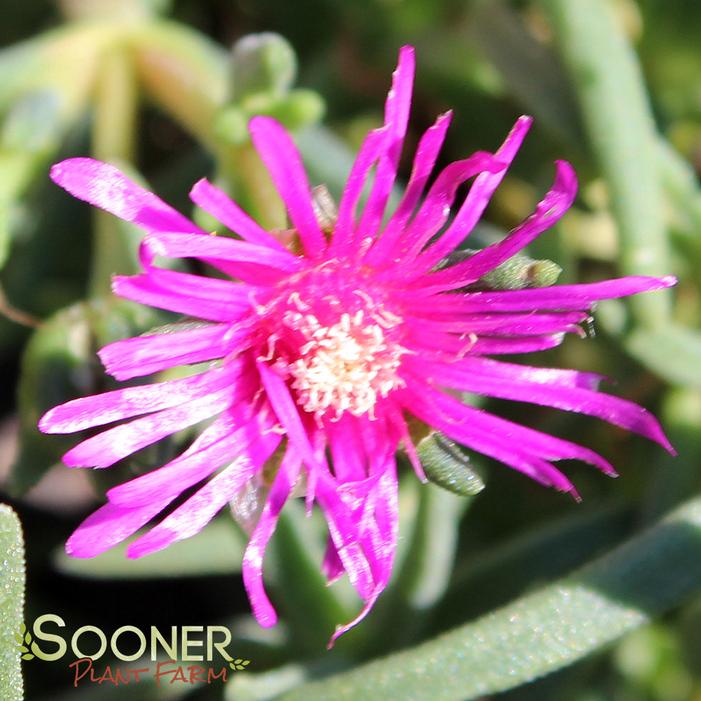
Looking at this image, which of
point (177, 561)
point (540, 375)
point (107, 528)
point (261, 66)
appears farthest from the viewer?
point (177, 561)

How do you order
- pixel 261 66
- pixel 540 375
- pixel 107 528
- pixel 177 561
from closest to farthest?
1. pixel 107 528
2. pixel 540 375
3. pixel 261 66
4. pixel 177 561

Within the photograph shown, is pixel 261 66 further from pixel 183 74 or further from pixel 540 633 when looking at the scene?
pixel 540 633

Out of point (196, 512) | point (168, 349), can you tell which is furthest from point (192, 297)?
point (196, 512)

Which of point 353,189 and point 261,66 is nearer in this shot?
point 353,189

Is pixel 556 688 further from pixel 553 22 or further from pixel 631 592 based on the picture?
pixel 553 22

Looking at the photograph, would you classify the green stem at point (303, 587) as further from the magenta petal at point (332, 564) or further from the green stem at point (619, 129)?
the green stem at point (619, 129)

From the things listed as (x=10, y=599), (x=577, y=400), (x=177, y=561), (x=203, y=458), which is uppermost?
(x=577, y=400)

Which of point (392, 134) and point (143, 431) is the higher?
point (392, 134)
